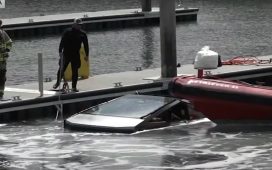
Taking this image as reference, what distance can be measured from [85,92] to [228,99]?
3.37 m

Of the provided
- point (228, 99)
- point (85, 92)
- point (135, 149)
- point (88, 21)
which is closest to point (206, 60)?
point (85, 92)

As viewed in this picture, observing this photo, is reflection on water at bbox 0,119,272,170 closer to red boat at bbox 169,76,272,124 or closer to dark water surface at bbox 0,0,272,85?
red boat at bbox 169,76,272,124

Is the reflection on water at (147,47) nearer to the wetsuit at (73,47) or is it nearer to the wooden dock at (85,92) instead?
the wooden dock at (85,92)

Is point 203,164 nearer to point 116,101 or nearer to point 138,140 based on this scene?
point 138,140

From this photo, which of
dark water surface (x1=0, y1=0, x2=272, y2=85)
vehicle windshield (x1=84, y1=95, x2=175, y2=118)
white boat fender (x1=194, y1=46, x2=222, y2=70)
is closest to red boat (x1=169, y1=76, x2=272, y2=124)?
vehicle windshield (x1=84, y1=95, x2=175, y2=118)

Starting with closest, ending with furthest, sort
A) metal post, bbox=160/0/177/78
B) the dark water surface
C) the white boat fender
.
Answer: metal post, bbox=160/0/177/78, the white boat fender, the dark water surface

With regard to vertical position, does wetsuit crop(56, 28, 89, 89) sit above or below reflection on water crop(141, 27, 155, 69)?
above

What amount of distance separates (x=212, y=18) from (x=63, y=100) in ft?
105

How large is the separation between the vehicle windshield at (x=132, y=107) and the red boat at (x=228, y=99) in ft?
2.08

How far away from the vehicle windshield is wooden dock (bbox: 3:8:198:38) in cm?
2196

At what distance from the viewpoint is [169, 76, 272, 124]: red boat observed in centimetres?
1716

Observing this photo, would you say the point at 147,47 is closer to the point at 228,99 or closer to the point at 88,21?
the point at 88,21

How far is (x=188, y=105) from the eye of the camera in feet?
57.2

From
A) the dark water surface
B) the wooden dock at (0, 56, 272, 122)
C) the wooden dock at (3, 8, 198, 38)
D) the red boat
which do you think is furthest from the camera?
the wooden dock at (3, 8, 198, 38)
